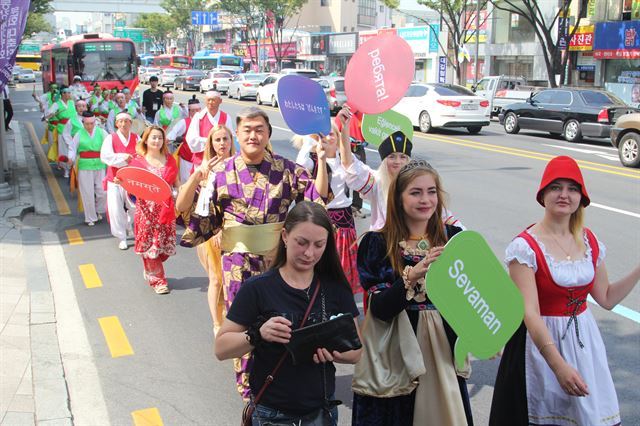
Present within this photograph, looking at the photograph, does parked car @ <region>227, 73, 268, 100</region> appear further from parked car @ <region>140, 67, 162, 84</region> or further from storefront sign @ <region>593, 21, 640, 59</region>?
parked car @ <region>140, 67, 162, 84</region>

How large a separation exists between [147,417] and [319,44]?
61.1 m

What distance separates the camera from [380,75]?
180 inches

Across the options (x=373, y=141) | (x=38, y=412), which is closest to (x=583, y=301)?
(x=373, y=141)

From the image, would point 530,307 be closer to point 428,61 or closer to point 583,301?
point 583,301

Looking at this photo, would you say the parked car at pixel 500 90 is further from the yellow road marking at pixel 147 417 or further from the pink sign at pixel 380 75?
the yellow road marking at pixel 147 417

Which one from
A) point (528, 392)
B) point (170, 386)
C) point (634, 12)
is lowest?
point (170, 386)

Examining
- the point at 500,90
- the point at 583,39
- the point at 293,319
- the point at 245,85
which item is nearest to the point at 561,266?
the point at 293,319

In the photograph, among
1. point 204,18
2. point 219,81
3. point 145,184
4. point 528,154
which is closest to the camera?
point 145,184

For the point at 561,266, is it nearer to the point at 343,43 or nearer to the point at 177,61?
the point at 343,43

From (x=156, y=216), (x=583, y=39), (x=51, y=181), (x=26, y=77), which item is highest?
(x=583, y=39)

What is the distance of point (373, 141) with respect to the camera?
475 centimetres

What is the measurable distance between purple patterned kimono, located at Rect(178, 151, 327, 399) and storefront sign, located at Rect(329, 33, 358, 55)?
54.4 metres

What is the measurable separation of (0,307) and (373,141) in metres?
3.63

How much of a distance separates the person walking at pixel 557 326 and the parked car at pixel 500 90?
24.6m
